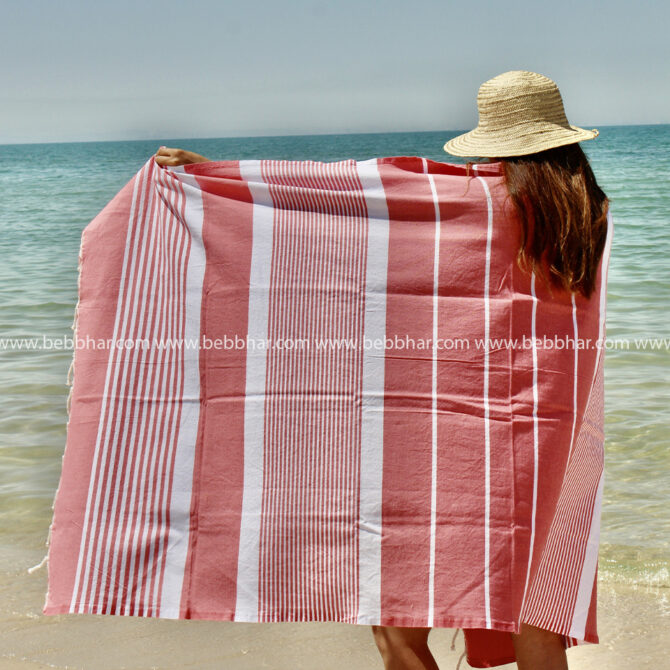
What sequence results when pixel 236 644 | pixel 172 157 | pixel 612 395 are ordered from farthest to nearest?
pixel 612 395 → pixel 236 644 → pixel 172 157

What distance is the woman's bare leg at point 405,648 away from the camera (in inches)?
80.4

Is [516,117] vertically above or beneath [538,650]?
above

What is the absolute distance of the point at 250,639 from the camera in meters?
2.86

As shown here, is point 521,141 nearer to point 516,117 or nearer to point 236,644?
point 516,117

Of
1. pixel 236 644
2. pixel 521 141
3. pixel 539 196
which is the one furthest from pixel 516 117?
pixel 236 644

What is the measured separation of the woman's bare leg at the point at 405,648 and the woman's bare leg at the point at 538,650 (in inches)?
8.9

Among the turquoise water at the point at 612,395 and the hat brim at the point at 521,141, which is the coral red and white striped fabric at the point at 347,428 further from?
the turquoise water at the point at 612,395

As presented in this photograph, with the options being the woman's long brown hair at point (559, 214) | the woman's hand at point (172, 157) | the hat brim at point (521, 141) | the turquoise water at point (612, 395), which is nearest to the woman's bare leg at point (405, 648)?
the woman's long brown hair at point (559, 214)

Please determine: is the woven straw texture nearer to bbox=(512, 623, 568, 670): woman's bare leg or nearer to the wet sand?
bbox=(512, 623, 568, 670): woman's bare leg

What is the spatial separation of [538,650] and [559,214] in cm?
106

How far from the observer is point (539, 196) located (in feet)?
6.39

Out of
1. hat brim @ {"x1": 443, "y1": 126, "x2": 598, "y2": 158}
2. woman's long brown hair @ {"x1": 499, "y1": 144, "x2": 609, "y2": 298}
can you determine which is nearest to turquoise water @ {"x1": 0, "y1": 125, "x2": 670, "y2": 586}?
woman's long brown hair @ {"x1": 499, "y1": 144, "x2": 609, "y2": 298}

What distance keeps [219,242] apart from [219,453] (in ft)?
1.73

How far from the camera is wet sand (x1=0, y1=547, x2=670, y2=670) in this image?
2.74 metres
